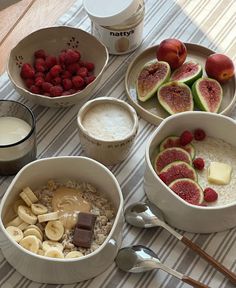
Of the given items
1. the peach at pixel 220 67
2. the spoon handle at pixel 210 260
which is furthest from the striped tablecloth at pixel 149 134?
the peach at pixel 220 67

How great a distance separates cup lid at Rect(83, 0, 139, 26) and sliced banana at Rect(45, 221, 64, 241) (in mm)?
582

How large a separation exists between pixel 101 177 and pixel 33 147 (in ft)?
0.59

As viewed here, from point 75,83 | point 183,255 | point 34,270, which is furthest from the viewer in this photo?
point 75,83

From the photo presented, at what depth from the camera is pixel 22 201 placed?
4.08 feet

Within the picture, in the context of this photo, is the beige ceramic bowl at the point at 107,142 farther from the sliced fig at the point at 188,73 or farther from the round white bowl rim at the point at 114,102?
the sliced fig at the point at 188,73

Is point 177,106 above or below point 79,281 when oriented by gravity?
above

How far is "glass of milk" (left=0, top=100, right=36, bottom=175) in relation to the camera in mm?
1273

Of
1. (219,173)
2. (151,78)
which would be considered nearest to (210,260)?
(219,173)

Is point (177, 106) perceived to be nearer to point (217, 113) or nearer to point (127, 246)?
point (217, 113)

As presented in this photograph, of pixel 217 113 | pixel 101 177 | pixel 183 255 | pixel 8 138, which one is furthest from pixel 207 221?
pixel 8 138

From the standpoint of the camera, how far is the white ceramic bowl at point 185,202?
47.3 inches

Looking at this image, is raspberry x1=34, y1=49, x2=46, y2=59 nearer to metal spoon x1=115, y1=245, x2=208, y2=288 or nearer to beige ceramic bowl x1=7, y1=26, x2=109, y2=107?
beige ceramic bowl x1=7, y1=26, x2=109, y2=107

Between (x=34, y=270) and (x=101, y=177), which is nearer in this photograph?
(x=34, y=270)

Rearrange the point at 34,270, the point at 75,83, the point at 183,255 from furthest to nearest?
the point at 75,83 → the point at 183,255 → the point at 34,270
